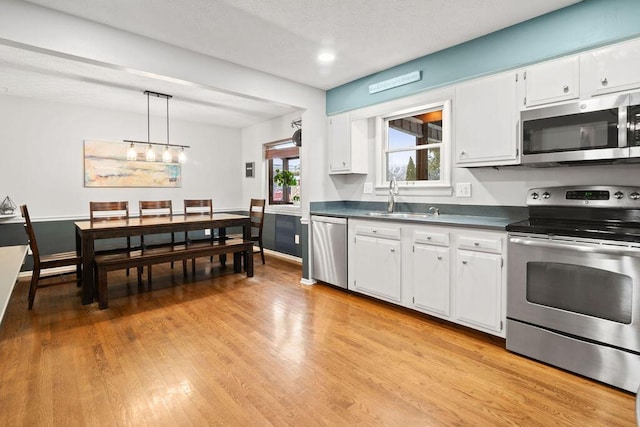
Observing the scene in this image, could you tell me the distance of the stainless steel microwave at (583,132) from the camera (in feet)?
6.51

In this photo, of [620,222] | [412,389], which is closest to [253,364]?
[412,389]

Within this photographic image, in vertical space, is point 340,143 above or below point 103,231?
above

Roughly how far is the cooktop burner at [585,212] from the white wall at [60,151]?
5273 mm

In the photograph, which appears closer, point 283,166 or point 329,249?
point 329,249

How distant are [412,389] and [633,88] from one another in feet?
7.48

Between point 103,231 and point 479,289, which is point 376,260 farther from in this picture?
point 103,231

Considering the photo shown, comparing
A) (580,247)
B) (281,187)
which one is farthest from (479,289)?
(281,187)

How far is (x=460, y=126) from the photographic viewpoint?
2885mm

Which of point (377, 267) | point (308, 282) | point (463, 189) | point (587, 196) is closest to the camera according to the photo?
point (587, 196)

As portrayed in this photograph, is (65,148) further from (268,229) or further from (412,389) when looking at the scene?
(412,389)

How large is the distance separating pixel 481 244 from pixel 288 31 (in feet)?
7.38

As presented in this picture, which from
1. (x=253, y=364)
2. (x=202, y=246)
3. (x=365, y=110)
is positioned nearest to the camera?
(x=253, y=364)

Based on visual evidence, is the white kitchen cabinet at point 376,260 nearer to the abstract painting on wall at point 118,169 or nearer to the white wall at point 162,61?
the white wall at point 162,61

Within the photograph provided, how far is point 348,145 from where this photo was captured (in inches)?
154
